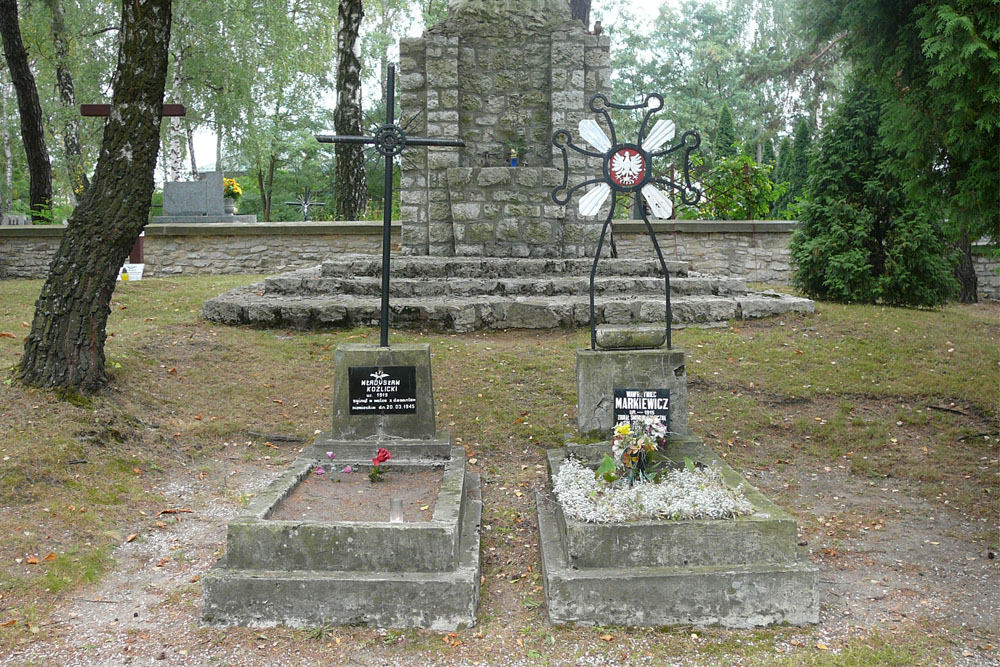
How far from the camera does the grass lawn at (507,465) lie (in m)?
3.26

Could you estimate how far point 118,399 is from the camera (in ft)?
19.4

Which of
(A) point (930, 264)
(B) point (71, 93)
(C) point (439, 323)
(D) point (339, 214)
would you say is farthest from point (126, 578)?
(B) point (71, 93)

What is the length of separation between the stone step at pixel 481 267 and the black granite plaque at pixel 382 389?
15.4 ft

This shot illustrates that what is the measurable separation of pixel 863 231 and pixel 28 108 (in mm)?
12985

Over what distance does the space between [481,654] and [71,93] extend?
56.4ft

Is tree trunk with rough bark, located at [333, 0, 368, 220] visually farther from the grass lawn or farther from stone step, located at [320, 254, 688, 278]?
the grass lawn

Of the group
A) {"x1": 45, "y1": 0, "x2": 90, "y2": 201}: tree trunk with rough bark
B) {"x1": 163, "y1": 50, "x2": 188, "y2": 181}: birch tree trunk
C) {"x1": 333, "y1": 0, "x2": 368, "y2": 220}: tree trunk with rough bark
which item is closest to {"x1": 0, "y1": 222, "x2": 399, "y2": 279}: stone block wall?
{"x1": 333, "y1": 0, "x2": 368, "y2": 220}: tree trunk with rough bark

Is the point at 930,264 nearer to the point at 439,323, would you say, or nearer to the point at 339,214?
the point at 439,323

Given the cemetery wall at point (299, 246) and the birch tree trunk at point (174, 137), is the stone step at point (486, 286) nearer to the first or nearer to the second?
the cemetery wall at point (299, 246)

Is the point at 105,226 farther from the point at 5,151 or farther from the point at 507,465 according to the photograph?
the point at 5,151

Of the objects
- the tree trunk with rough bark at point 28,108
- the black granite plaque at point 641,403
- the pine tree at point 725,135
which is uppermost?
the pine tree at point 725,135

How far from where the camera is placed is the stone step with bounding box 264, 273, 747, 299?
888cm

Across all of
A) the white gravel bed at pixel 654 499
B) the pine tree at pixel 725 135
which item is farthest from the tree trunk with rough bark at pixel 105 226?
the pine tree at pixel 725 135

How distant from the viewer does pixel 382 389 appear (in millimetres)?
4770
